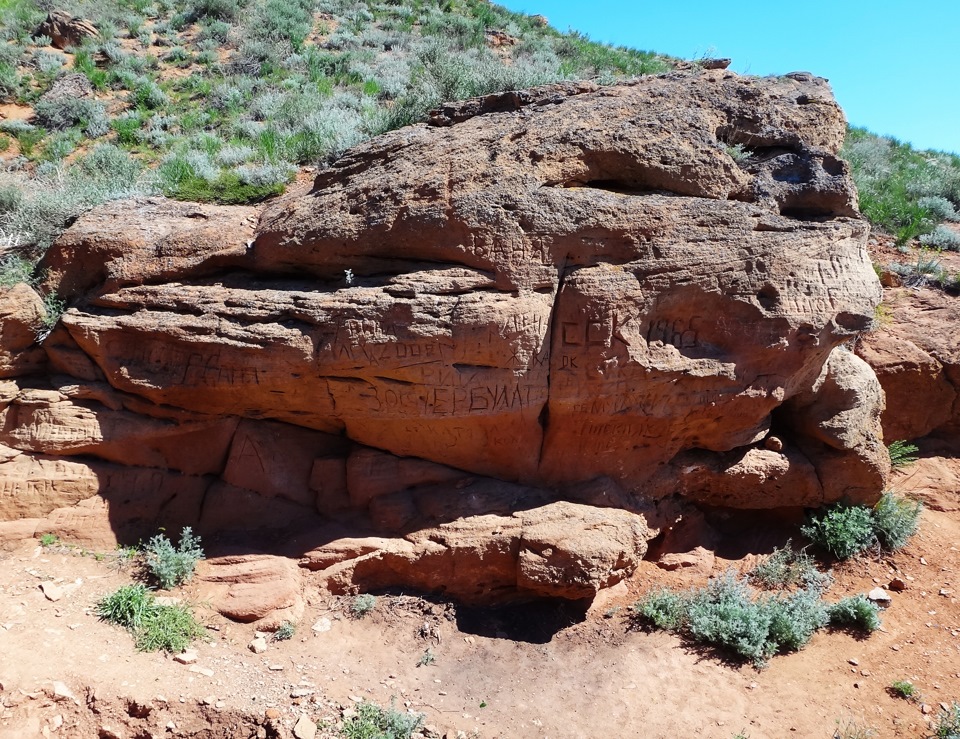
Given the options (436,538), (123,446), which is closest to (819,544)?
(436,538)

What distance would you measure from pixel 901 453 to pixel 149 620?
24.3 ft

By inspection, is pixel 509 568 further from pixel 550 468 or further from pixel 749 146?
pixel 749 146

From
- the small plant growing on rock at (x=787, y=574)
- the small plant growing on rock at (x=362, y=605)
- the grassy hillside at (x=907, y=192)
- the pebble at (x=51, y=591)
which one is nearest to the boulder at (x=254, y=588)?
the small plant growing on rock at (x=362, y=605)

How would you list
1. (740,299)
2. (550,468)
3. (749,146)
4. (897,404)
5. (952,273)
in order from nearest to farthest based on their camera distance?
(740,299) → (550,468) → (749,146) → (897,404) → (952,273)

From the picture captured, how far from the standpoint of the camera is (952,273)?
26.4 ft

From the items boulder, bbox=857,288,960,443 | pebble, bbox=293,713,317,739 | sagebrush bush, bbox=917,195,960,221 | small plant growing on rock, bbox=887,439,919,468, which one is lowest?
pebble, bbox=293,713,317,739

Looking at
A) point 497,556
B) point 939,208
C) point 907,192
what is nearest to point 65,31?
point 497,556

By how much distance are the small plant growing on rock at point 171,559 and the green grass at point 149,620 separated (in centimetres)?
23

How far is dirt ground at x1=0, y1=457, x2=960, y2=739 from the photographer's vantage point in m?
3.95

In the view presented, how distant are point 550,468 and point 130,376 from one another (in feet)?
11.9

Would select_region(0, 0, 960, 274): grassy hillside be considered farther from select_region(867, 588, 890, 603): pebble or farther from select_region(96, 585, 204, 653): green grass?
select_region(867, 588, 890, 603): pebble

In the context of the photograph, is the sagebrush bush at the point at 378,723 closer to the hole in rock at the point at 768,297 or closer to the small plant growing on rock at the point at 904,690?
the small plant growing on rock at the point at 904,690

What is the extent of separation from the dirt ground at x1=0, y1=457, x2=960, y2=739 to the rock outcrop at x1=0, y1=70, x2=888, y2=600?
0.42m

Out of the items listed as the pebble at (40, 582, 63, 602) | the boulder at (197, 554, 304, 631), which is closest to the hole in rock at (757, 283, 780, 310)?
the boulder at (197, 554, 304, 631)
